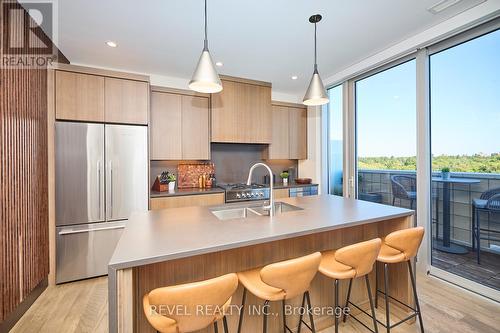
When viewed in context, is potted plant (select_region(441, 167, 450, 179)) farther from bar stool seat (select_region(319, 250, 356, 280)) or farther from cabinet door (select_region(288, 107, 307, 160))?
cabinet door (select_region(288, 107, 307, 160))

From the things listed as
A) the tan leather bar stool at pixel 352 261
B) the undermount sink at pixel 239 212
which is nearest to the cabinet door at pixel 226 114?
the undermount sink at pixel 239 212

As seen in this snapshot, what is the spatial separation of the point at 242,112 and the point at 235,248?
2.76m

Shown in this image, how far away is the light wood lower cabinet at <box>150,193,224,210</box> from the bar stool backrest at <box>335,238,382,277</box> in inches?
77.2

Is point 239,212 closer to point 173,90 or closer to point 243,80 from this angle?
point 173,90

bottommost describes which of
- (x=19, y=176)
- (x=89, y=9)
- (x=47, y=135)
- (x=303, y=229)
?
(x=303, y=229)

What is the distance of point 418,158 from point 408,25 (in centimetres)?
147

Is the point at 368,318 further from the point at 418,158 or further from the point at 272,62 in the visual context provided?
the point at 272,62

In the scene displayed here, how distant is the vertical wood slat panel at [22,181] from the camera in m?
1.86

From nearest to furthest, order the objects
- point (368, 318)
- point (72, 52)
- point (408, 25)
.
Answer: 1. point (368, 318)
2. point (408, 25)
3. point (72, 52)

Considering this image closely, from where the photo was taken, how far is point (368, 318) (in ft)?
6.68

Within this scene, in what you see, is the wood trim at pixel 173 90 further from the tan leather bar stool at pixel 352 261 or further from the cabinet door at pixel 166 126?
the tan leather bar stool at pixel 352 261

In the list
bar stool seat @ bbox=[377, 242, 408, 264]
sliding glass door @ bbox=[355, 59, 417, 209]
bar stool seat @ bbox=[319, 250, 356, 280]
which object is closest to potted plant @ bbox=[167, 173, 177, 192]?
bar stool seat @ bbox=[319, 250, 356, 280]

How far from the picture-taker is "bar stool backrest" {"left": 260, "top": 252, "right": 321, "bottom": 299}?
1.21 meters

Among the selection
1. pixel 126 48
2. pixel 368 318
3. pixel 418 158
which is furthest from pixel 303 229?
pixel 126 48
